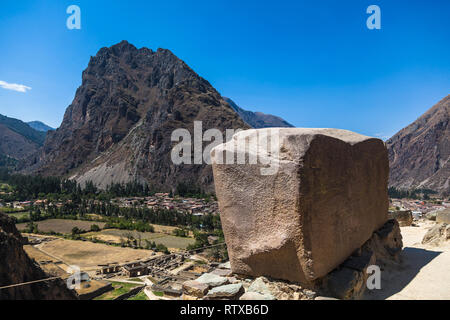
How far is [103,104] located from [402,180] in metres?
138

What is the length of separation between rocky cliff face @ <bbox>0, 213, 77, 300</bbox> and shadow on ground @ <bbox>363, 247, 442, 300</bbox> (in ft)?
22.5

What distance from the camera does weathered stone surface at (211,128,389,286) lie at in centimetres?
432

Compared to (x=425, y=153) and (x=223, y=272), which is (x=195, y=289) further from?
(x=425, y=153)

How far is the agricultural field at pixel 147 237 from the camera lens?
41.6 m

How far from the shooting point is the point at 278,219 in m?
4.52

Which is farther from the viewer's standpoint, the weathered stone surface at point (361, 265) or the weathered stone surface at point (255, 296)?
the weathered stone surface at point (361, 265)

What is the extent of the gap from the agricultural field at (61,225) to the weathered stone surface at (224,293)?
52654mm

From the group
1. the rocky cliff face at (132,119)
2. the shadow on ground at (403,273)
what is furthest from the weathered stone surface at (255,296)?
the rocky cliff face at (132,119)

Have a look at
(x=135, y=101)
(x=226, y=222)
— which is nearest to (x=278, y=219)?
(x=226, y=222)

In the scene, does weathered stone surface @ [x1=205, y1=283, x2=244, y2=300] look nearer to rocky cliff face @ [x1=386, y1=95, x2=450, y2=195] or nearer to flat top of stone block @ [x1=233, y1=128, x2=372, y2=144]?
flat top of stone block @ [x1=233, y1=128, x2=372, y2=144]

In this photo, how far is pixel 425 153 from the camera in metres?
117

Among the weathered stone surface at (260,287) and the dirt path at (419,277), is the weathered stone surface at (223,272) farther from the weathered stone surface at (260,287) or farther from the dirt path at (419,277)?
the dirt path at (419,277)

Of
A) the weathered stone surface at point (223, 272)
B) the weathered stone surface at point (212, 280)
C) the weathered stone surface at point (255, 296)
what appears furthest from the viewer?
the weathered stone surface at point (223, 272)

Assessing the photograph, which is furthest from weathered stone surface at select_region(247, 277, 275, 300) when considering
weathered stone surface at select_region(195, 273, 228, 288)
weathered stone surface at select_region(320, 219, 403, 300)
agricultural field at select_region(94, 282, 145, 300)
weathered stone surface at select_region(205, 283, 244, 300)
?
agricultural field at select_region(94, 282, 145, 300)
